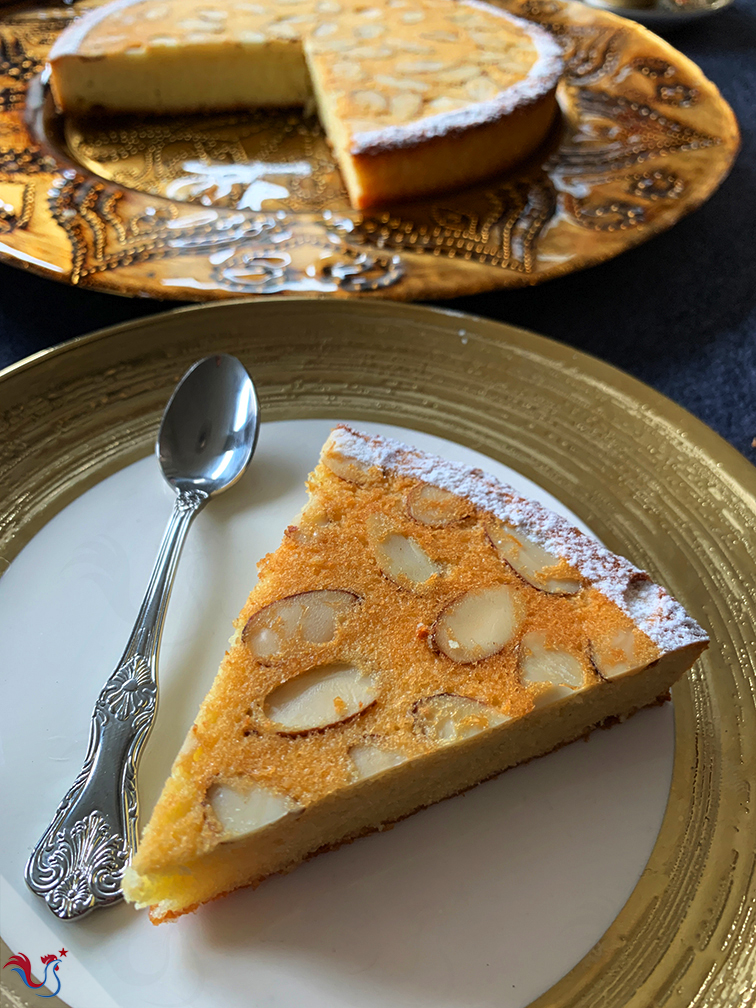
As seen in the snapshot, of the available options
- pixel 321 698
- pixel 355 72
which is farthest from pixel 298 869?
pixel 355 72

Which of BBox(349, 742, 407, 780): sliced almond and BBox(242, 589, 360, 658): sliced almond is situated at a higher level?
BBox(242, 589, 360, 658): sliced almond

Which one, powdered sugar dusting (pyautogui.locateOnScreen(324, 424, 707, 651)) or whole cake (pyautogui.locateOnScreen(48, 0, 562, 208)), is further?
whole cake (pyautogui.locateOnScreen(48, 0, 562, 208))

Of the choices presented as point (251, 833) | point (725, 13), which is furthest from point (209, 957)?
point (725, 13)

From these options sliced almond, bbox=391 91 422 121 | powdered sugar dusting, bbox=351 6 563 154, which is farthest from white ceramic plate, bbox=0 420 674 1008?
sliced almond, bbox=391 91 422 121

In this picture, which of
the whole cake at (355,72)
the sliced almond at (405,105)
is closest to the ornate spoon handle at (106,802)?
the whole cake at (355,72)

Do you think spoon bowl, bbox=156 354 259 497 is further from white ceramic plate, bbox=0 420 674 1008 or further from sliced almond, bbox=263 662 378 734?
sliced almond, bbox=263 662 378 734

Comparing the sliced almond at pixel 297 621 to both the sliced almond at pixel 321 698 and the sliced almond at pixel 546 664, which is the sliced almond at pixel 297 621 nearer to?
the sliced almond at pixel 321 698
